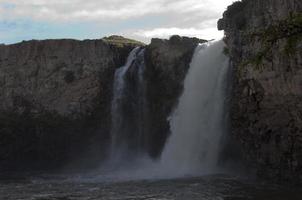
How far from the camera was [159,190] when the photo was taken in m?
29.7

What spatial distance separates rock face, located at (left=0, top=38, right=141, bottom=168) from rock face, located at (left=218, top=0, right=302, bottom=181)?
16.4m

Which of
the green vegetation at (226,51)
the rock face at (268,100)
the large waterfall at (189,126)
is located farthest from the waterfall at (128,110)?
the rock face at (268,100)

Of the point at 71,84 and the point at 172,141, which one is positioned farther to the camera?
the point at 71,84

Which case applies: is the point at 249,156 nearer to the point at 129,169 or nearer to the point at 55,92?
the point at 129,169

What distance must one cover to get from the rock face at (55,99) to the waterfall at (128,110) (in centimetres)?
106

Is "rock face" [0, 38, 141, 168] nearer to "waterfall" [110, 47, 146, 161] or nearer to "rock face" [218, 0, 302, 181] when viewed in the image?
"waterfall" [110, 47, 146, 161]

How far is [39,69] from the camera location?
5450 cm

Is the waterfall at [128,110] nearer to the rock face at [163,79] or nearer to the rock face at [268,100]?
the rock face at [163,79]

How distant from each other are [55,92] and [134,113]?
28.6 ft

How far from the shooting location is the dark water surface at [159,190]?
27.5 metres

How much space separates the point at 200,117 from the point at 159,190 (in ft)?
41.9

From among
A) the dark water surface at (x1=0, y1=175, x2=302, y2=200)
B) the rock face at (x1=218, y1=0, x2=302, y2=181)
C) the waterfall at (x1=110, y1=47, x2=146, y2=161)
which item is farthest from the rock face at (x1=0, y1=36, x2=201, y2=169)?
the dark water surface at (x1=0, y1=175, x2=302, y2=200)

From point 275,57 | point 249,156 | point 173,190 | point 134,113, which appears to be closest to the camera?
point 173,190

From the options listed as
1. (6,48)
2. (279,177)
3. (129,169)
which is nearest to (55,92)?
(6,48)
